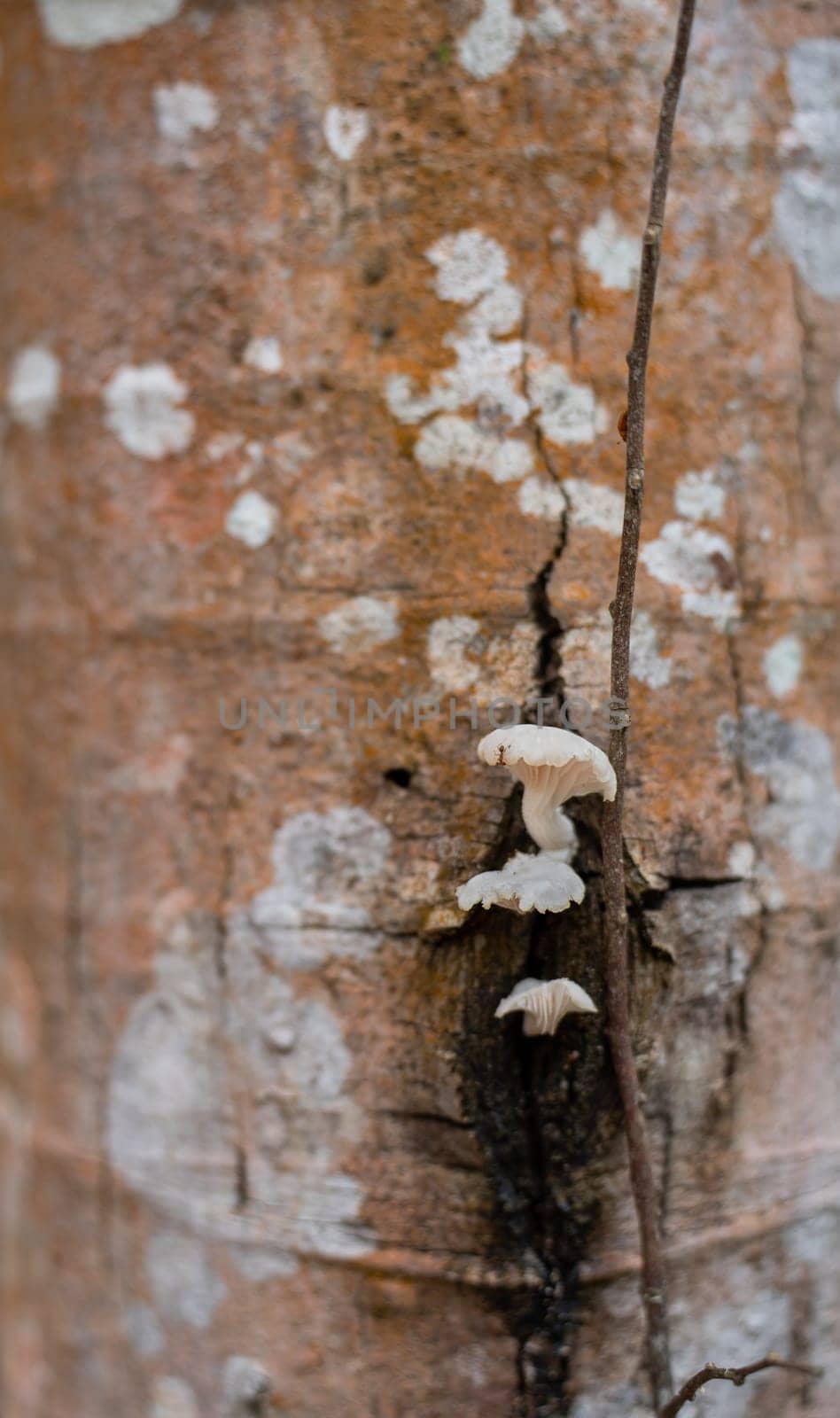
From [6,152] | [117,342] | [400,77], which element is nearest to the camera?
[400,77]

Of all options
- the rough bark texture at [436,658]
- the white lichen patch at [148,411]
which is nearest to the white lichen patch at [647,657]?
the rough bark texture at [436,658]

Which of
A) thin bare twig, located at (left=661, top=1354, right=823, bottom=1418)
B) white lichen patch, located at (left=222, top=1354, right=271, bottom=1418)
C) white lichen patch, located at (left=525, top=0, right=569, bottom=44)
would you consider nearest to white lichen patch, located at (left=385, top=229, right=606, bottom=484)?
white lichen patch, located at (left=525, top=0, right=569, bottom=44)

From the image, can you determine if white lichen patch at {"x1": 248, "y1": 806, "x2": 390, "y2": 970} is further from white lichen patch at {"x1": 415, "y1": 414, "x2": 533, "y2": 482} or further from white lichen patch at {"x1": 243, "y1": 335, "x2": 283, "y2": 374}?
white lichen patch at {"x1": 243, "y1": 335, "x2": 283, "y2": 374}

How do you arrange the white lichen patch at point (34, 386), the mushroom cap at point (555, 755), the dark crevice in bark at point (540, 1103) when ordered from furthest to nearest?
the white lichen patch at point (34, 386)
the dark crevice in bark at point (540, 1103)
the mushroom cap at point (555, 755)

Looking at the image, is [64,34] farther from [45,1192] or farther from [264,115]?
[45,1192]

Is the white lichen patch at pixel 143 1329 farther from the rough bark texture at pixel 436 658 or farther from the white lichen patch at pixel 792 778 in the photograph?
the white lichen patch at pixel 792 778

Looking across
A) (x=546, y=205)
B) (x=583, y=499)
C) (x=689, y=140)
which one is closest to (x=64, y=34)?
(x=546, y=205)

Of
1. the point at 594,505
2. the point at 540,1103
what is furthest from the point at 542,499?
the point at 540,1103
